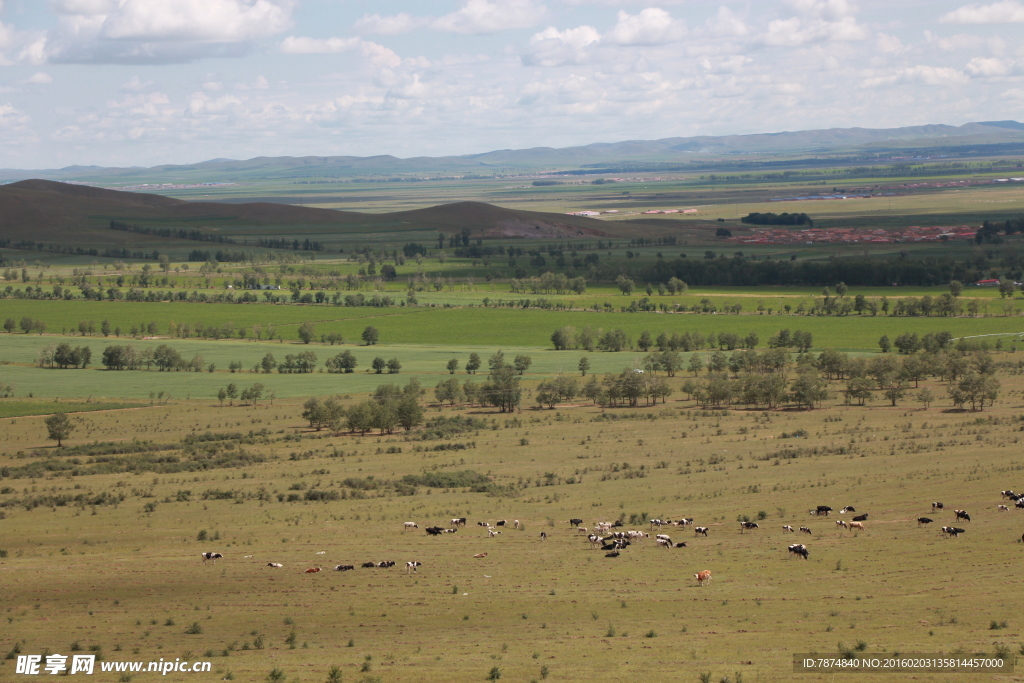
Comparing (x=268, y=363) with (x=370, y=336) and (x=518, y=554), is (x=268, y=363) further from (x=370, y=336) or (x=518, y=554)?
(x=518, y=554)

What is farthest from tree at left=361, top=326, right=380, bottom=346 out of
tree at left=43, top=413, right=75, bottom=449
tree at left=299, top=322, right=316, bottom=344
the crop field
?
tree at left=43, top=413, right=75, bottom=449

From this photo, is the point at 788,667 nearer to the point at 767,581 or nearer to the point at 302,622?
the point at 767,581

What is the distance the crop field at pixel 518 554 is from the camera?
2425cm

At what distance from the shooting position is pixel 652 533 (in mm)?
36844

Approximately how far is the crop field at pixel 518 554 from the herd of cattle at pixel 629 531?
339 millimetres

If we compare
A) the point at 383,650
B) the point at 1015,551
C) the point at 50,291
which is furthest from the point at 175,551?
the point at 50,291

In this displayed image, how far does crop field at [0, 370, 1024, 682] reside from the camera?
79.6 ft

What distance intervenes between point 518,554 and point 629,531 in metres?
4.37

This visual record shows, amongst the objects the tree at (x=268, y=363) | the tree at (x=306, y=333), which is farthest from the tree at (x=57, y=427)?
the tree at (x=306, y=333)

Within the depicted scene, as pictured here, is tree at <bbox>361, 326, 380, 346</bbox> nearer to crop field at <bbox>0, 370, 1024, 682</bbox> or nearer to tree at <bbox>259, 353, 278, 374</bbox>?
tree at <bbox>259, 353, 278, 374</bbox>

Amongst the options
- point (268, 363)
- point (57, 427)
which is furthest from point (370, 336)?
point (57, 427)

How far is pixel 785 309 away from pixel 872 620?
103443 millimetres

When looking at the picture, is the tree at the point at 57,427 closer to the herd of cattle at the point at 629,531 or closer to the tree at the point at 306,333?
the herd of cattle at the point at 629,531

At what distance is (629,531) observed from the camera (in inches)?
1442
